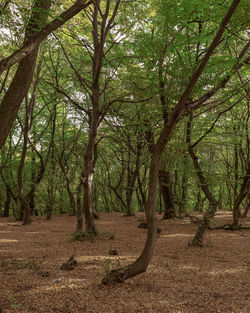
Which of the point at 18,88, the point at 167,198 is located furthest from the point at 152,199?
the point at 167,198

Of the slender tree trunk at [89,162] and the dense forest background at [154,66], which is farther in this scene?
the slender tree trunk at [89,162]

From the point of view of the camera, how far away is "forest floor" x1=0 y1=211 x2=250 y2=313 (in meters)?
3.60

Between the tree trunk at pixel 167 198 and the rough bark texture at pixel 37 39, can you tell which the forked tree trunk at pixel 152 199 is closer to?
the rough bark texture at pixel 37 39

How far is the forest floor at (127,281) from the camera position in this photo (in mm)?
3602

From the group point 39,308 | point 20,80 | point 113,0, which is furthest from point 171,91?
point 39,308

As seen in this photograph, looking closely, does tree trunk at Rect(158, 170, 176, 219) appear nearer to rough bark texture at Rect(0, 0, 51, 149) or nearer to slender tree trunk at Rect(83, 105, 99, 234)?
slender tree trunk at Rect(83, 105, 99, 234)


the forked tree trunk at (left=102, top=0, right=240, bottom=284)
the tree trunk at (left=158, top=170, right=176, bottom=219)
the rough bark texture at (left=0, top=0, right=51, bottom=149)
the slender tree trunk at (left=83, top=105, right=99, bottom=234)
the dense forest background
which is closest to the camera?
the forked tree trunk at (left=102, top=0, right=240, bottom=284)

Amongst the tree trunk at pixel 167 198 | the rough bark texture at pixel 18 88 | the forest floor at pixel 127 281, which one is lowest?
the forest floor at pixel 127 281

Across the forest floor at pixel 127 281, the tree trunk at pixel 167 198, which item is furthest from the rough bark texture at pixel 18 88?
the tree trunk at pixel 167 198

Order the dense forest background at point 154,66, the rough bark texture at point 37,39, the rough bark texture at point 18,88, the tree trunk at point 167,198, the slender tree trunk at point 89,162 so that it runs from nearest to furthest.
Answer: the rough bark texture at point 37,39, the dense forest background at point 154,66, the rough bark texture at point 18,88, the slender tree trunk at point 89,162, the tree trunk at point 167,198

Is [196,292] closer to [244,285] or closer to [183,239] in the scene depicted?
[244,285]

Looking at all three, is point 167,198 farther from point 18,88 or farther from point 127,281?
point 18,88

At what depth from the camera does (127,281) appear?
14.9 feet

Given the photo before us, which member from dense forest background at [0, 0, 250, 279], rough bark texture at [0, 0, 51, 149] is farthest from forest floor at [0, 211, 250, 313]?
rough bark texture at [0, 0, 51, 149]
